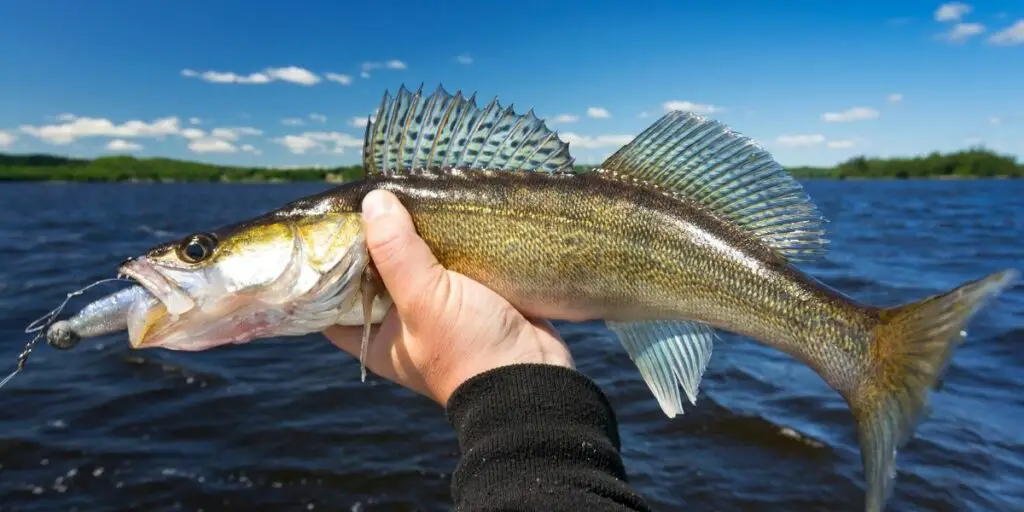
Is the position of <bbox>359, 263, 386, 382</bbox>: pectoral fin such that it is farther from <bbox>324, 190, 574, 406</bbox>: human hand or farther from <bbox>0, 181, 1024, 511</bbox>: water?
<bbox>0, 181, 1024, 511</bbox>: water

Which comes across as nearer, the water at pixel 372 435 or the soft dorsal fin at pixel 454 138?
the soft dorsal fin at pixel 454 138

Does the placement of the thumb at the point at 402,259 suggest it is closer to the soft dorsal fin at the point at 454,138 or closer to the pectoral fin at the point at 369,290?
the pectoral fin at the point at 369,290

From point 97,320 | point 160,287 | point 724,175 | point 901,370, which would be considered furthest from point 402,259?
point 901,370

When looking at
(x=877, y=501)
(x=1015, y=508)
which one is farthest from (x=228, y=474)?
(x=1015, y=508)

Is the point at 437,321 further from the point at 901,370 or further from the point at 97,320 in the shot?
the point at 901,370

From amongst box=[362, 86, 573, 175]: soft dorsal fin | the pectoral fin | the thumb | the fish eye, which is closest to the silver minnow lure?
the fish eye

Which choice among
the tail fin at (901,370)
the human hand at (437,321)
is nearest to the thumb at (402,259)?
the human hand at (437,321)
